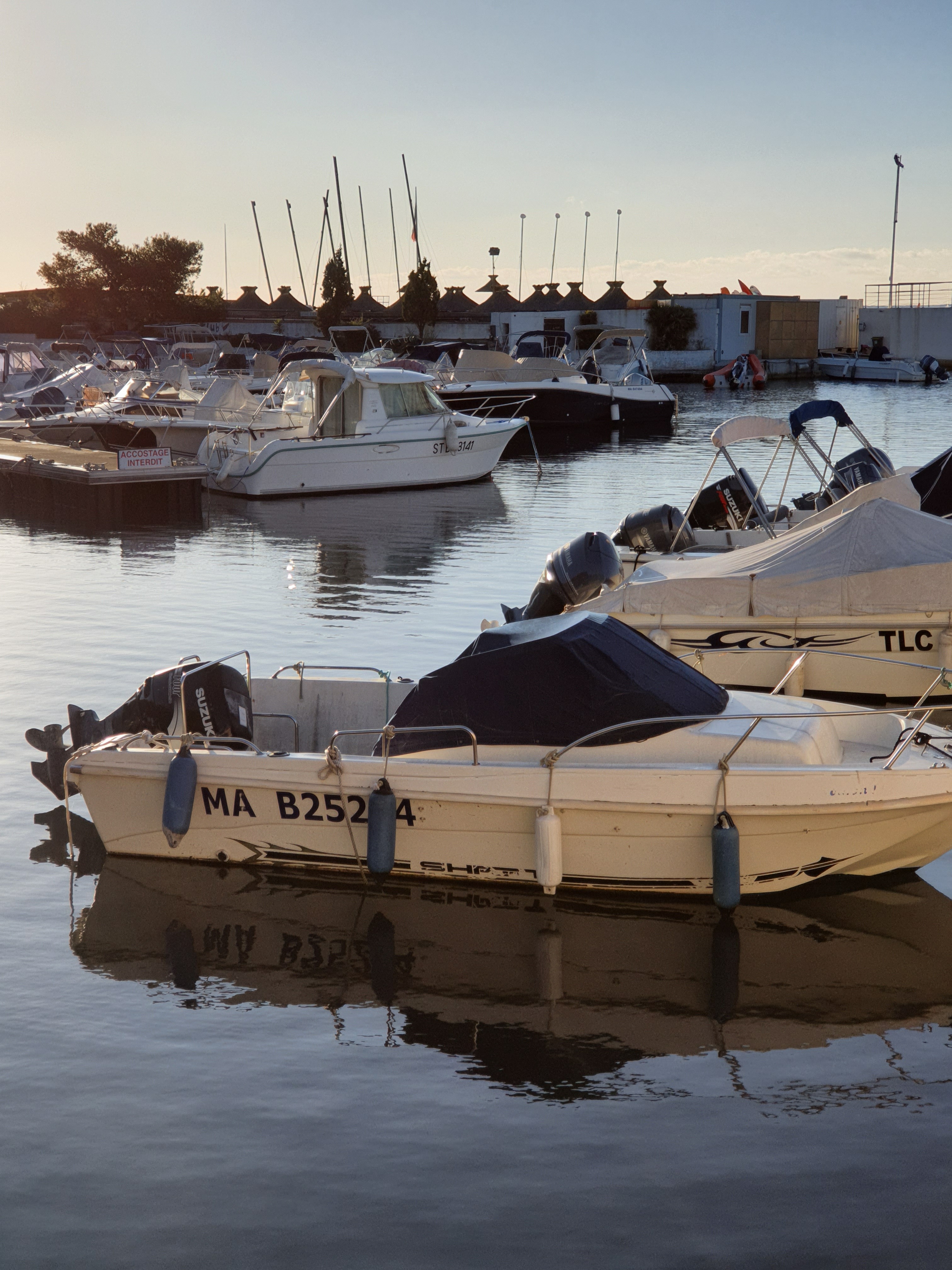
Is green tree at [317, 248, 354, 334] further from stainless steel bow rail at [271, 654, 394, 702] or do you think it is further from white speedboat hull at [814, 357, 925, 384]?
stainless steel bow rail at [271, 654, 394, 702]

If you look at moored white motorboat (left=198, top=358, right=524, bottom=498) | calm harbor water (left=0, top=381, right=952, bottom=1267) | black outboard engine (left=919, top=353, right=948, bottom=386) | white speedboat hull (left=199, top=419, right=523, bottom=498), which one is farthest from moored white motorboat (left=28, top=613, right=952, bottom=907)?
black outboard engine (left=919, top=353, right=948, bottom=386)

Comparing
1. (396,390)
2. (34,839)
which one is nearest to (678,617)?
(34,839)

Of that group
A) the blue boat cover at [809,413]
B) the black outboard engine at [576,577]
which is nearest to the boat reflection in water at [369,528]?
the black outboard engine at [576,577]

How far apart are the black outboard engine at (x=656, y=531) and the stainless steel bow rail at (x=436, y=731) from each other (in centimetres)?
785

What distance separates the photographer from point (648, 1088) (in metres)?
6.20

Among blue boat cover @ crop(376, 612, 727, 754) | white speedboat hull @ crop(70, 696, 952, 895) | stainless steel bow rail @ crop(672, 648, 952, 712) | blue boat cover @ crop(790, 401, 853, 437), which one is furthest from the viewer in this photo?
blue boat cover @ crop(790, 401, 853, 437)

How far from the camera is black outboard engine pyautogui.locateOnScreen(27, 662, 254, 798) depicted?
9.08 m

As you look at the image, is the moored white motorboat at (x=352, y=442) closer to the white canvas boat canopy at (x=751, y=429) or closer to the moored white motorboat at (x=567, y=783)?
the white canvas boat canopy at (x=751, y=429)

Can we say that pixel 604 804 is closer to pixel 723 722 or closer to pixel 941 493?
pixel 723 722

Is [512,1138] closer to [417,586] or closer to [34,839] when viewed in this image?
[34,839]

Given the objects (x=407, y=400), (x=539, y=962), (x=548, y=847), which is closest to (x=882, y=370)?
(x=407, y=400)

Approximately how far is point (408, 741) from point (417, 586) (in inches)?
430

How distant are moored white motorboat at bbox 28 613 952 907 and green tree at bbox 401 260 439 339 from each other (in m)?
71.1

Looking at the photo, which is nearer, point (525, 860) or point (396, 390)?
point (525, 860)
